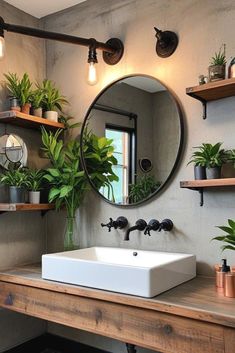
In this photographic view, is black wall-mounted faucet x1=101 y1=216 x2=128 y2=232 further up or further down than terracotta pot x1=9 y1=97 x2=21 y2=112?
further down

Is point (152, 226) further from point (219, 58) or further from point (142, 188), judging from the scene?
point (219, 58)

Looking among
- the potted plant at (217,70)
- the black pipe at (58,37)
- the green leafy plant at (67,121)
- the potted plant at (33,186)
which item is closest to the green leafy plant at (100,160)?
the green leafy plant at (67,121)

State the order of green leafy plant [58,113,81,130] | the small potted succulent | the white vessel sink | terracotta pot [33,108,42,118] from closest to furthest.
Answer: the white vessel sink
the small potted succulent
terracotta pot [33,108,42,118]
green leafy plant [58,113,81,130]

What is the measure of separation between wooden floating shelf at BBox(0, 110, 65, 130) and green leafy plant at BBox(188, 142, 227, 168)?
1.08 metres

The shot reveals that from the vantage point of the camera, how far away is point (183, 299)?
4.94 ft

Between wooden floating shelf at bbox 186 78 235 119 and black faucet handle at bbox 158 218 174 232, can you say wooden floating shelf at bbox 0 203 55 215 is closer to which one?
black faucet handle at bbox 158 218 174 232

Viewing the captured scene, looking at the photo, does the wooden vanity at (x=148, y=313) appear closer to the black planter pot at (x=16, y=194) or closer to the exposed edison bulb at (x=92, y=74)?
the black planter pot at (x=16, y=194)

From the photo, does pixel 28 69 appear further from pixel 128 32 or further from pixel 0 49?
pixel 128 32

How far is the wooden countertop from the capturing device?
1.35 m

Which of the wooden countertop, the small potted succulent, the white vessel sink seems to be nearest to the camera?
the wooden countertop

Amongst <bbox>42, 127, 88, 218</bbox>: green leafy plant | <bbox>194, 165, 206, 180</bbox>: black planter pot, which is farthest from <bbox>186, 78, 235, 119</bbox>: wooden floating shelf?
<bbox>42, 127, 88, 218</bbox>: green leafy plant

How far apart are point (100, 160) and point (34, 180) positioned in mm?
472

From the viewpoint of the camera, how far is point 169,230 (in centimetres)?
209

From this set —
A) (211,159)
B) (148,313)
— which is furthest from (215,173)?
(148,313)
